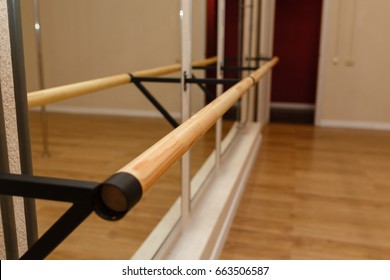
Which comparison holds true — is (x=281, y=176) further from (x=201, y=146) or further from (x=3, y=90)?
(x=3, y=90)

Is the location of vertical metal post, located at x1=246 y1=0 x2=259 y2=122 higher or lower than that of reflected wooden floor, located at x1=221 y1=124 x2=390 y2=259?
higher

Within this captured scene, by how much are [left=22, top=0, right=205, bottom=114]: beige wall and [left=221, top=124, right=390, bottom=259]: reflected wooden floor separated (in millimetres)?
827

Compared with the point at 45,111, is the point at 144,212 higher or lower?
lower

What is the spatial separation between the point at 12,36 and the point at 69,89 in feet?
2.10

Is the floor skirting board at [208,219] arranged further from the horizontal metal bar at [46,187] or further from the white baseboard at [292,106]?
the white baseboard at [292,106]

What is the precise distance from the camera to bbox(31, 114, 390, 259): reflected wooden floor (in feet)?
7.13

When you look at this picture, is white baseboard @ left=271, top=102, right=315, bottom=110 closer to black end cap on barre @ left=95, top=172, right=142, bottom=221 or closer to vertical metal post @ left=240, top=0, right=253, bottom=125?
vertical metal post @ left=240, top=0, right=253, bottom=125

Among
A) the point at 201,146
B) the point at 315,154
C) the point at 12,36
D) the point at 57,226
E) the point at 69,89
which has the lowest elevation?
the point at 315,154

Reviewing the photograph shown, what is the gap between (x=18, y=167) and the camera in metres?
0.83

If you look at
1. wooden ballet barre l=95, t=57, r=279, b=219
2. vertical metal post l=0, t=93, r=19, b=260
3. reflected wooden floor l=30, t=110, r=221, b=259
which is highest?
wooden ballet barre l=95, t=57, r=279, b=219

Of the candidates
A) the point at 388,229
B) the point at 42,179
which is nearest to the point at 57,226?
the point at 42,179

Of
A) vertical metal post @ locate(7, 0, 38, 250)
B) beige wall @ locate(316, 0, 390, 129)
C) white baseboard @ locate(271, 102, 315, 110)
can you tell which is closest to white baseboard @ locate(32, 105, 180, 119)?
vertical metal post @ locate(7, 0, 38, 250)

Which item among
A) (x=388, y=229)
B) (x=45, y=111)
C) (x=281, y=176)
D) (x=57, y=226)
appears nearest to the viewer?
(x=57, y=226)

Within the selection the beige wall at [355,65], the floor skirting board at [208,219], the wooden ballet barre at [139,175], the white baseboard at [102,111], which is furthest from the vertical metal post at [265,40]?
the wooden ballet barre at [139,175]
